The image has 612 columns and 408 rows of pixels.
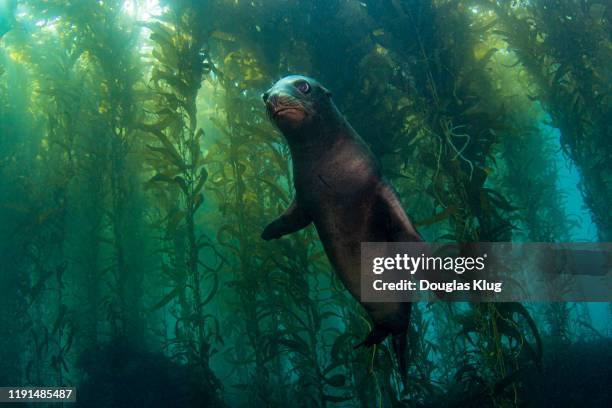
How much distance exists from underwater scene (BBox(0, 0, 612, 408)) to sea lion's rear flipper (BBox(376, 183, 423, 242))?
0.07 feet

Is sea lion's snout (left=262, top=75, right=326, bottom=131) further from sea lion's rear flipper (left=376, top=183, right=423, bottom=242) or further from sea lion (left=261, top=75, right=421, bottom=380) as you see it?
sea lion's rear flipper (left=376, top=183, right=423, bottom=242)

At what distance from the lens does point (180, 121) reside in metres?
5.75

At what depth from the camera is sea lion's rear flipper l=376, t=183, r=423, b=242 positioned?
2.65 meters

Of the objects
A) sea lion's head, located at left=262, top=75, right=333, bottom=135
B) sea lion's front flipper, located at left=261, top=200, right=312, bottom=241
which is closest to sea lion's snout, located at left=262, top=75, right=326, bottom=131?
sea lion's head, located at left=262, top=75, right=333, bottom=135

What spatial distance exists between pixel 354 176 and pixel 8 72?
10649 millimetres

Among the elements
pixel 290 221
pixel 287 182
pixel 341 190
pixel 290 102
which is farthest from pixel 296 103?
pixel 287 182

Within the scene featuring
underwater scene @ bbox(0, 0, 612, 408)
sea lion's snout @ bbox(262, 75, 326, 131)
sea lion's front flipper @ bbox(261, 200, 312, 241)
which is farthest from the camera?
underwater scene @ bbox(0, 0, 612, 408)

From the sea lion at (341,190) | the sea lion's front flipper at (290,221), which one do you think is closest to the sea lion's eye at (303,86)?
the sea lion at (341,190)

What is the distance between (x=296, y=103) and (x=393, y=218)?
1137mm

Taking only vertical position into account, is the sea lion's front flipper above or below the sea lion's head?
below

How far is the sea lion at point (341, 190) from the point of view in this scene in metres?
2.73

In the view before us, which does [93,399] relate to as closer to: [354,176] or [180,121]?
[180,121]

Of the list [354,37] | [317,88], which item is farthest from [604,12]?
[317,88]

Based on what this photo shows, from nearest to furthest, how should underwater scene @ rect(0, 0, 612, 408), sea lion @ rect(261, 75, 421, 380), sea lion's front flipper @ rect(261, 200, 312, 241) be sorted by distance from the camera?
sea lion @ rect(261, 75, 421, 380), sea lion's front flipper @ rect(261, 200, 312, 241), underwater scene @ rect(0, 0, 612, 408)
